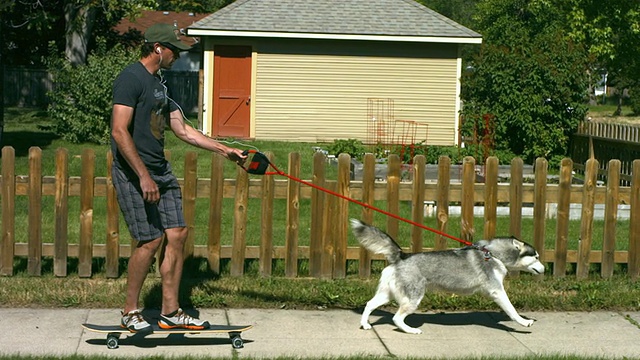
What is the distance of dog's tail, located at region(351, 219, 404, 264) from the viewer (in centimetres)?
730

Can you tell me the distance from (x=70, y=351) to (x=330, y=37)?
62.6ft

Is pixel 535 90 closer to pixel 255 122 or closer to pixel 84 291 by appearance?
pixel 255 122

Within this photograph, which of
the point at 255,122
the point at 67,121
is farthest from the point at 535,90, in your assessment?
the point at 67,121

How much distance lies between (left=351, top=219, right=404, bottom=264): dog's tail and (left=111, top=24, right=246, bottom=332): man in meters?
1.36

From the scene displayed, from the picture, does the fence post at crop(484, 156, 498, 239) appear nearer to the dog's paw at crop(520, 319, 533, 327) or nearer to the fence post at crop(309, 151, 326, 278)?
the fence post at crop(309, 151, 326, 278)

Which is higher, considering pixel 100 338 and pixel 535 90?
pixel 535 90

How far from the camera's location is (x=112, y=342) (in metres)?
6.52

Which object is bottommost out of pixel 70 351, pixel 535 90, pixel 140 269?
pixel 70 351

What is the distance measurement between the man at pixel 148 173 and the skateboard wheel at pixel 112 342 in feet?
0.41

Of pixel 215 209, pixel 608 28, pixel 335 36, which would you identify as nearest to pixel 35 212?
pixel 215 209

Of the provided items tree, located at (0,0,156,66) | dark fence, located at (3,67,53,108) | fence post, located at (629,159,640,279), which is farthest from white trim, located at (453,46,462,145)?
dark fence, located at (3,67,53,108)

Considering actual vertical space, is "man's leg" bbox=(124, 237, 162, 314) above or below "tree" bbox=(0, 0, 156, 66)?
below

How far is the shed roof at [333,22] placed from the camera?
81.1 ft

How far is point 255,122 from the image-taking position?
83.7 feet
